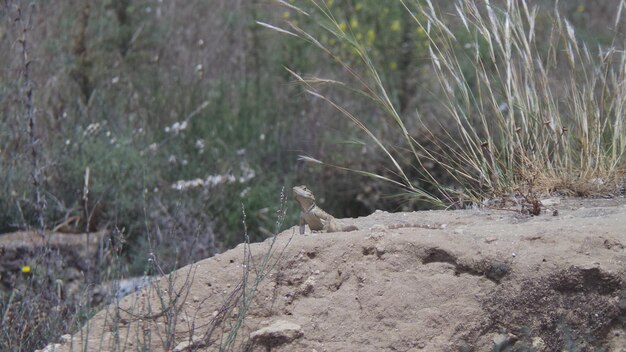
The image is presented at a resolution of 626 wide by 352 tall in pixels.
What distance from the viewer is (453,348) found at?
12.3 ft

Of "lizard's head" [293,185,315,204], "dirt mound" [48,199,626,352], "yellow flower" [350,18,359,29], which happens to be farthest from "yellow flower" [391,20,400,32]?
"dirt mound" [48,199,626,352]

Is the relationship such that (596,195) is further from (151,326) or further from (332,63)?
(332,63)

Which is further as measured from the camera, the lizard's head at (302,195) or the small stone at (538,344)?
the lizard's head at (302,195)

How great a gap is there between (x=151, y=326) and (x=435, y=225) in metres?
1.29

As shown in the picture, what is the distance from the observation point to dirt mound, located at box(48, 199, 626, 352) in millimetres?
3783

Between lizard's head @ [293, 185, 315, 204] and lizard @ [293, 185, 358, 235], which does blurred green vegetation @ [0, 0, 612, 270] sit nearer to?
lizard's head @ [293, 185, 315, 204]

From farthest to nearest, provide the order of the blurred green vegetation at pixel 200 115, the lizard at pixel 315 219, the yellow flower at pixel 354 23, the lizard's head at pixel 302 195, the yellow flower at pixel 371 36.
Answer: the yellow flower at pixel 371 36 → the yellow flower at pixel 354 23 → the blurred green vegetation at pixel 200 115 → the lizard's head at pixel 302 195 → the lizard at pixel 315 219

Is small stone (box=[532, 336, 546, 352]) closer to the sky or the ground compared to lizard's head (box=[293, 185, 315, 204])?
closer to the ground

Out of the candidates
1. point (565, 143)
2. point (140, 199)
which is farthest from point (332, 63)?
point (565, 143)

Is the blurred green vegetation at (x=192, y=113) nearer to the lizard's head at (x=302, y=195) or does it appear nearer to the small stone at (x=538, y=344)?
the lizard's head at (x=302, y=195)

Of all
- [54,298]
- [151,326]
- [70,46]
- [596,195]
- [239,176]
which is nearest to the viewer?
[151,326]

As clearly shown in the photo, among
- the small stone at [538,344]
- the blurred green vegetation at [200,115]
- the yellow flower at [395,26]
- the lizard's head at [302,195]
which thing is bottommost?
the blurred green vegetation at [200,115]

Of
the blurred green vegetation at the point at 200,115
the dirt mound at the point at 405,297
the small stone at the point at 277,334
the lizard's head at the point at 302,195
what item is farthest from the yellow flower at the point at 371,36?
the small stone at the point at 277,334

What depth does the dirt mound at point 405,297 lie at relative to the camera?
378 cm
